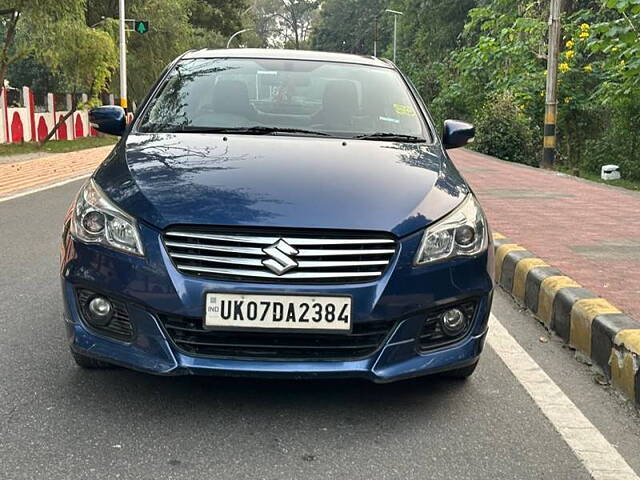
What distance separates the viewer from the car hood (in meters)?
2.97

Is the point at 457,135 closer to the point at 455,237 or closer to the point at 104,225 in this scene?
A: the point at 455,237

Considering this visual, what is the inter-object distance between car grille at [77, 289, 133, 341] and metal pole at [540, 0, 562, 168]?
554 inches

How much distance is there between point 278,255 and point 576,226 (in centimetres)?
501

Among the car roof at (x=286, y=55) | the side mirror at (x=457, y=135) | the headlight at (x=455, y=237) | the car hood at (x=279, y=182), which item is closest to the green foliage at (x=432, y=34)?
the car roof at (x=286, y=55)

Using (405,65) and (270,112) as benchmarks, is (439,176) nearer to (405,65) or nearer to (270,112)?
(270,112)

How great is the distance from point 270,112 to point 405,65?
55475mm

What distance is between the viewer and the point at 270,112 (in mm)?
4230

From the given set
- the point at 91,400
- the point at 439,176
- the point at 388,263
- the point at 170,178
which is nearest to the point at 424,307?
the point at 388,263

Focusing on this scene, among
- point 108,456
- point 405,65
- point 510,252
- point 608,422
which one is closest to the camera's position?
point 108,456

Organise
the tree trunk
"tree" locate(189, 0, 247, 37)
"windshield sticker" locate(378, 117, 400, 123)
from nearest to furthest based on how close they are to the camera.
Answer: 1. "windshield sticker" locate(378, 117, 400, 123)
2. the tree trunk
3. "tree" locate(189, 0, 247, 37)

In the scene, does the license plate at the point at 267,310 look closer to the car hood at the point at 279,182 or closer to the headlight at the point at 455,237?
the car hood at the point at 279,182

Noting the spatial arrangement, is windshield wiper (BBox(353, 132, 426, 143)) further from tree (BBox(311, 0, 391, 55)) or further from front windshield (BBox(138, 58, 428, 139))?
tree (BBox(311, 0, 391, 55))

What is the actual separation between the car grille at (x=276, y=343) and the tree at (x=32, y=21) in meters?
15.8

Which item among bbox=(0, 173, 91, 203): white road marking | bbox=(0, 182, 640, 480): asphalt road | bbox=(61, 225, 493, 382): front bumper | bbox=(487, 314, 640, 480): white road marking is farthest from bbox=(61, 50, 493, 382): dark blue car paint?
bbox=(0, 173, 91, 203): white road marking
